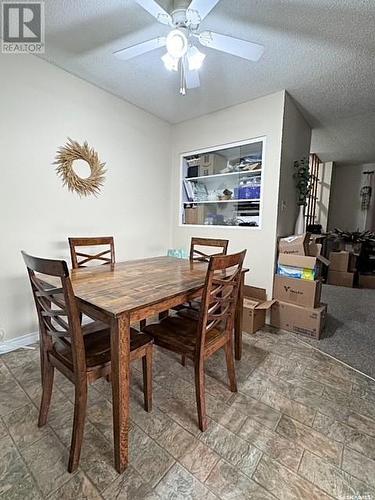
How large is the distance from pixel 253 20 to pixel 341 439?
8.72 ft

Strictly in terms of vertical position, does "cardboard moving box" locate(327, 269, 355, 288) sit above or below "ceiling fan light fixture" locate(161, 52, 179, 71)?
below

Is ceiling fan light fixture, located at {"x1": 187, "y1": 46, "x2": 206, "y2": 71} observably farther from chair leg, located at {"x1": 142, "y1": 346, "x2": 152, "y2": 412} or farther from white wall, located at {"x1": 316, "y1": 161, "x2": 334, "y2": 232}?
white wall, located at {"x1": 316, "y1": 161, "x2": 334, "y2": 232}

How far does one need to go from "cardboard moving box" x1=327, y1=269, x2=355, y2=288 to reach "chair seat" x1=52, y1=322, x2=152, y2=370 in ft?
14.3

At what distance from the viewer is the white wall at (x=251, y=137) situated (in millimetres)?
2656

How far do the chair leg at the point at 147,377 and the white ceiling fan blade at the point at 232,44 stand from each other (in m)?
1.94

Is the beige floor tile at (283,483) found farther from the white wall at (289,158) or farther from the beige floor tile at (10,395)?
the white wall at (289,158)

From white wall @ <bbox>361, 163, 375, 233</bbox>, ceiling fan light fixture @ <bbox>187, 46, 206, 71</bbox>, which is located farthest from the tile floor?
white wall @ <bbox>361, 163, 375, 233</bbox>

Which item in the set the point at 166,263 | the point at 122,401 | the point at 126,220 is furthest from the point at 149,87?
the point at 122,401

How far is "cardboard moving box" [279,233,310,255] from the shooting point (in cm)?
257

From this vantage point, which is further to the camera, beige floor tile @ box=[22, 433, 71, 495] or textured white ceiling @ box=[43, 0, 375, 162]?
textured white ceiling @ box=[43, 0, 375, 162]

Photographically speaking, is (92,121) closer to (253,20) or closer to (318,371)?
(253,20)

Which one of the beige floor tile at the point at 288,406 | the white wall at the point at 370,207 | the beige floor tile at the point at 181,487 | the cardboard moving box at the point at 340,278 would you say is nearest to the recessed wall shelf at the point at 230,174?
the beige floor tile at the point at 288,406

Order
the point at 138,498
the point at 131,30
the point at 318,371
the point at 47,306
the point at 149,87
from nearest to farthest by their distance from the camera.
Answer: the point at 138,498
the point at 47,306
the point at 131,30
the point at 318,371
the point at 149,87

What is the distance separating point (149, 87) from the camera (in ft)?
8.44
